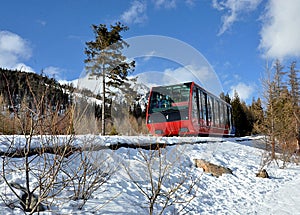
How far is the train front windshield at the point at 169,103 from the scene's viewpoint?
32.6ft

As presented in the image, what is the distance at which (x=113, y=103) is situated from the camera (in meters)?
15.7

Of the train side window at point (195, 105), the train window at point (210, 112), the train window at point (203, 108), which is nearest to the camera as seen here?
the train side window at point (195, 105)

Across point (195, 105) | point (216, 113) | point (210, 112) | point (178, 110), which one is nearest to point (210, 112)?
point (210, 112)

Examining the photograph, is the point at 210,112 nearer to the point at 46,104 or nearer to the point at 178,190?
the point at 178,190

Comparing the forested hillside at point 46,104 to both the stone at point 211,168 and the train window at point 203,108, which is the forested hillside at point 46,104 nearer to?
the stone at point 211,168

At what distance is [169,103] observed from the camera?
1053cm

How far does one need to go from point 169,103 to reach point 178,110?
27.5 inches

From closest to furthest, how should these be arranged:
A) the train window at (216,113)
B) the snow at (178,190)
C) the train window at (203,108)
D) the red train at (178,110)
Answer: the snow at (178,190)
the red train at (178,110)
the train window at (203,108)
the train window at (216,113)

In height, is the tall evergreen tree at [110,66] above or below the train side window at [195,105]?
above

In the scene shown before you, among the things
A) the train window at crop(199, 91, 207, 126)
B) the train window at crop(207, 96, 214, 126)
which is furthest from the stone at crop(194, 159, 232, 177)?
the train window at crop(207, 96, 214, 126)

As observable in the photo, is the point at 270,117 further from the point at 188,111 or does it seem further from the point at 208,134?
the point at 188,111

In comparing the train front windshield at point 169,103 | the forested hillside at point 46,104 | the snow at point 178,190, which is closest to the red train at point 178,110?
the train front windshield at point 169,103

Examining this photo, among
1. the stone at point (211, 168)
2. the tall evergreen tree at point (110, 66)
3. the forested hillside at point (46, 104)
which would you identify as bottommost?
the stone at point (211, 168)

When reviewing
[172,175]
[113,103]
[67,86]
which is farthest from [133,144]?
[113,103]
